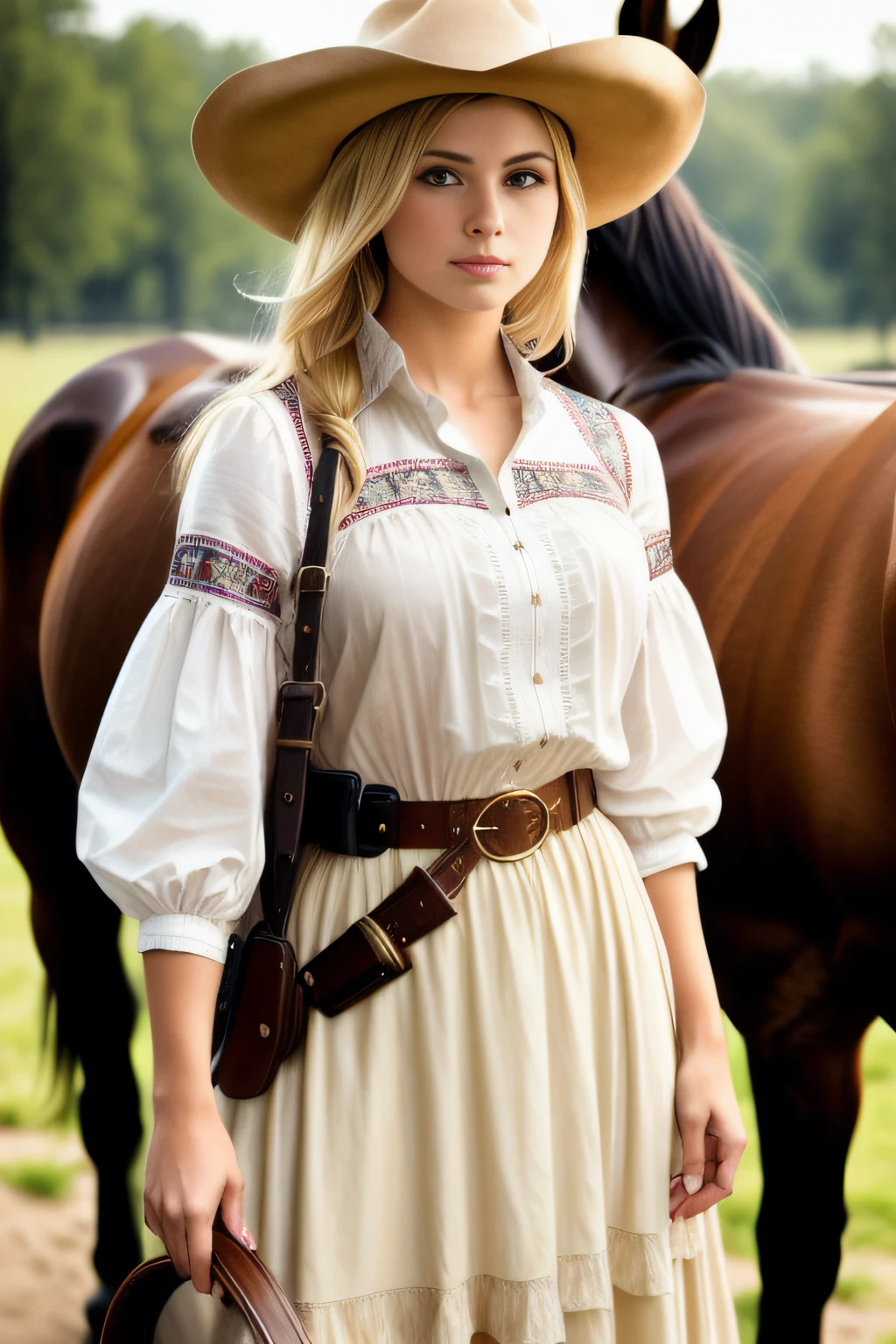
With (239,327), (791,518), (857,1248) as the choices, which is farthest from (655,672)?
(239,327)

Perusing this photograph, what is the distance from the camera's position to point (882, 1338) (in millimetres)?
1674

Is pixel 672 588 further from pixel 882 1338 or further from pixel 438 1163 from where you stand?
pixel 882 1338

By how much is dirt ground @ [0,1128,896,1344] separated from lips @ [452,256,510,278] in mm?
1459

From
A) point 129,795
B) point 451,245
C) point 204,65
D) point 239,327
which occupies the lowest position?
point 239,327

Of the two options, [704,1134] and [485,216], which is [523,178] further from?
[704,1134]

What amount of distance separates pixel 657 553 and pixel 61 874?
124 centimetres

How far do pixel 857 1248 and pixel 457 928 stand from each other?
4.85 ft

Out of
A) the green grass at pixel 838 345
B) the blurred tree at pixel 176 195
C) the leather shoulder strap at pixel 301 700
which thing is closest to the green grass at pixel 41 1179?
the leather shoulder strap at pixel 301 700

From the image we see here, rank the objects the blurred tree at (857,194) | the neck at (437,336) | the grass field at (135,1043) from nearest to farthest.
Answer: the neck at (437,336) < the grass field at (135,1043) < the blurred tree at (857,194)

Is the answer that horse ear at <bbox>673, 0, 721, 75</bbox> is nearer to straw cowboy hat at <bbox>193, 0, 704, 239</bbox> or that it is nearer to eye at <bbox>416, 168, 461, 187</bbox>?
straw cowboy hat at <bbox>193, 0, 704, 239</bbox>

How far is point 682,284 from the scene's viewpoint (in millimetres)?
1581

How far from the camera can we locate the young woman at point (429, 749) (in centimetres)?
76

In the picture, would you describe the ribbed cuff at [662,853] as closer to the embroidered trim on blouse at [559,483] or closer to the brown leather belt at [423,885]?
the brown leather belt at [423,885]

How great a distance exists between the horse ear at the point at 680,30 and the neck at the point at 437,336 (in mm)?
692
